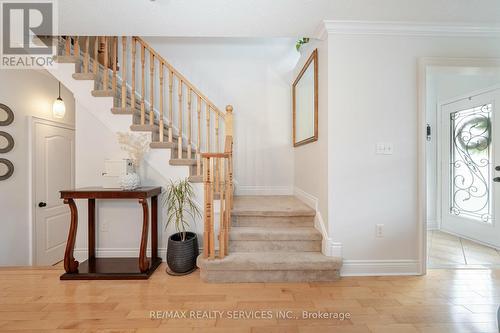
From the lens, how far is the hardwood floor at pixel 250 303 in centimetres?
169

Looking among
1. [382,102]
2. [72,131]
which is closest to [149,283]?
[382,102]

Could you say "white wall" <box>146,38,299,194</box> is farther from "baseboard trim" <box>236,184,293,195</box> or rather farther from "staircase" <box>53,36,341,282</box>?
"staircase" <box>53,36,341,282</box>

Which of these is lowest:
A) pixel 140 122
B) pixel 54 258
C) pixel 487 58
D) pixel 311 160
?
pixel 54 258

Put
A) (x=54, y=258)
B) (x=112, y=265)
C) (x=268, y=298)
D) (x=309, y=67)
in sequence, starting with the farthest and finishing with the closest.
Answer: (x=54, y=258)
(x=309, y=67)
(x=112, y=265)
(x=268, y=298)

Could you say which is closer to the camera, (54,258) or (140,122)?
(140,122)

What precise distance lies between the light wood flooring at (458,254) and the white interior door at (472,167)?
0.71 ft

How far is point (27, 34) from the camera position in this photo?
2611 millimetres

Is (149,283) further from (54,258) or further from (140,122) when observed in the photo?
(54,258)

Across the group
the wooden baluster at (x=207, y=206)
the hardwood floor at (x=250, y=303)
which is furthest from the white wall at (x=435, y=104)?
the wooden baluster at (x=207, y=206)

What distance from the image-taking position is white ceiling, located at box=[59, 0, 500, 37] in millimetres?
2090

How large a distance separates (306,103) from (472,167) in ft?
8.53

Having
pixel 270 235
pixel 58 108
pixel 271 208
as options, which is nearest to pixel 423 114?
pixel 271 208

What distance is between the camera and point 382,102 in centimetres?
240

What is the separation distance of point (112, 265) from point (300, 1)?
3.15 meters
